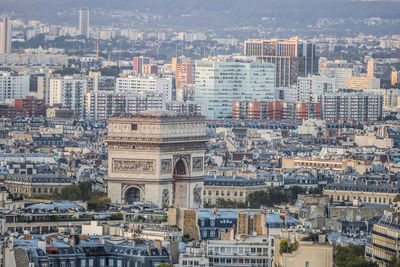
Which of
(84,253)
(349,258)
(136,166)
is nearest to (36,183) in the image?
(136,166)

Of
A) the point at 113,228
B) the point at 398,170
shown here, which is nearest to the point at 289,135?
the point at 398,170

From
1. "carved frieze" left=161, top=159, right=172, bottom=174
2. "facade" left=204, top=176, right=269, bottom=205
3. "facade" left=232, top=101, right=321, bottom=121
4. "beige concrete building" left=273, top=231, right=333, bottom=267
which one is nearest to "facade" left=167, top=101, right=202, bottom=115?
"facade" left=232, top=101, right=321, bottom=121

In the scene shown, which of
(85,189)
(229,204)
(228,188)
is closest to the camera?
(229,204)

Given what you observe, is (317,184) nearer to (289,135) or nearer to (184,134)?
(184,134)

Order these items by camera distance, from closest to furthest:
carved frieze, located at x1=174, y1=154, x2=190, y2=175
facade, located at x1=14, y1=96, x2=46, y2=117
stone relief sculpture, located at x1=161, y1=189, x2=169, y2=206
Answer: stone relief sculpture, located at x1=161, y1=189, x2=169, y2=206 < carved frieze, located at x1=174, y1=154, x2=190, y2=175 < facade, located at x1=14, y1=96, x2=46, y2=117

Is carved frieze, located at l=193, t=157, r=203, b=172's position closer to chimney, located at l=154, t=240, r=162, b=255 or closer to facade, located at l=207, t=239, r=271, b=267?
chimney, located at l=154, t=240, r=162, b=255

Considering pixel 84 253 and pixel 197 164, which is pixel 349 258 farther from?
pixel 197 164
